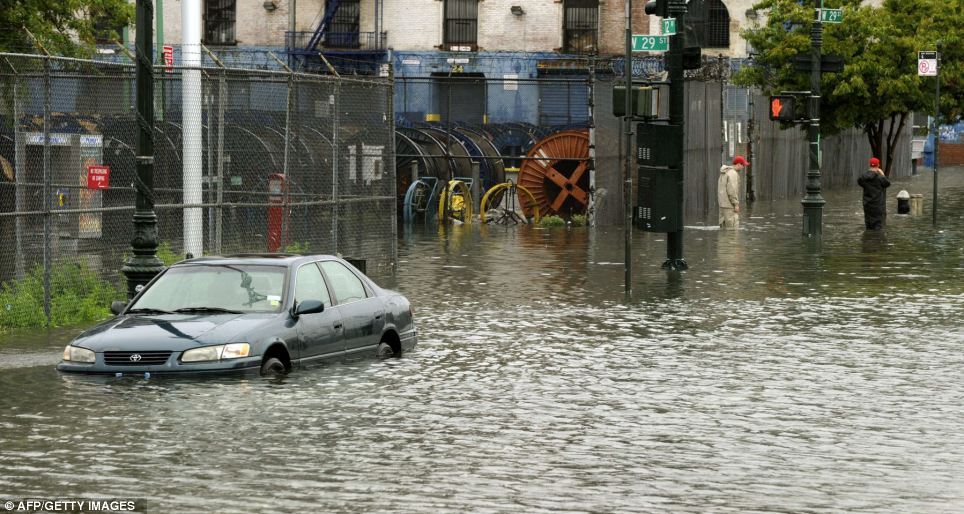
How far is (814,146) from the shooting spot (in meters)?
32.7

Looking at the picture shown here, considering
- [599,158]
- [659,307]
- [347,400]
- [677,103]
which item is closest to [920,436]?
[347,400]

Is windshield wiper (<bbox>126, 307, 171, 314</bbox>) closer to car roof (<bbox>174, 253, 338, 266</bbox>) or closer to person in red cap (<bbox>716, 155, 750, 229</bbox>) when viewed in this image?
car roof (<bbox>174, 253, 338, 266</bbox>)

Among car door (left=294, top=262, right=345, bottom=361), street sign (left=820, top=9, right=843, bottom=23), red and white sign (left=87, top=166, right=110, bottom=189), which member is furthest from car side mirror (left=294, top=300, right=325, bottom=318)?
street sign (left=820, top=9, right=843, bottom=23)

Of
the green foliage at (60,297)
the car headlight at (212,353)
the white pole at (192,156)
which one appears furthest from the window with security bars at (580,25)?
the car headlight at (212,353)

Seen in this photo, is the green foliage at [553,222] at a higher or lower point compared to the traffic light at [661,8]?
lower

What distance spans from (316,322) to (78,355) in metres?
2.04

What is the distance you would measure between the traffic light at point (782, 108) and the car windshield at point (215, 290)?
730 inches

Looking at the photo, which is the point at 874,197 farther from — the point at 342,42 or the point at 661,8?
the point at 342,42

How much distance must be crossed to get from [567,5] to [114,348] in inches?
1962

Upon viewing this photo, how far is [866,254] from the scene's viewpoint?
28484mm

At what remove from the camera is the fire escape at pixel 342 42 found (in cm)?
6122

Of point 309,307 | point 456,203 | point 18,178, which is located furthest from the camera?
point 456,203

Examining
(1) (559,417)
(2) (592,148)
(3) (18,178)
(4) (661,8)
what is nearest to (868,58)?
(2) (592,148)

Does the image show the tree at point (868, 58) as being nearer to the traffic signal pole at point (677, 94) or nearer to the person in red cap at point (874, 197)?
the person in red cap at point (874, 197)
